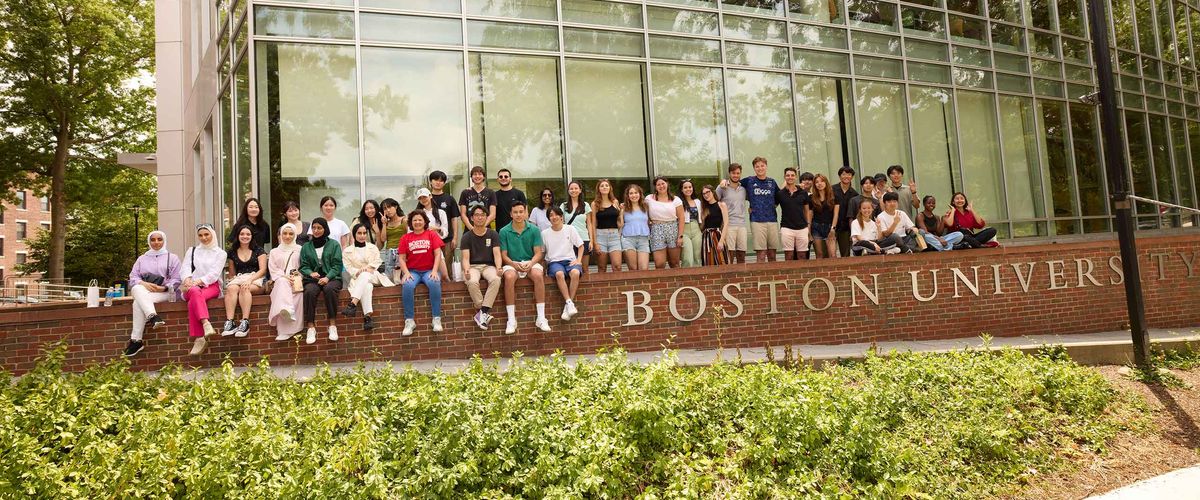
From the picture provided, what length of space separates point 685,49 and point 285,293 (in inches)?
307

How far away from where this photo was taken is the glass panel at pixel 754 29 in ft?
42.3

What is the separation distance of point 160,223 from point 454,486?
2028cm

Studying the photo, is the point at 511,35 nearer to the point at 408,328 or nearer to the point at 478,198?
the point at 478,198

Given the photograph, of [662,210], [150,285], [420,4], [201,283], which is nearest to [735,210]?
[662,210]

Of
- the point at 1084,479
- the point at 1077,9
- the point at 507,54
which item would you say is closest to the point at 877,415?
the point at 1084,479

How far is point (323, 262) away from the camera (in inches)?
336

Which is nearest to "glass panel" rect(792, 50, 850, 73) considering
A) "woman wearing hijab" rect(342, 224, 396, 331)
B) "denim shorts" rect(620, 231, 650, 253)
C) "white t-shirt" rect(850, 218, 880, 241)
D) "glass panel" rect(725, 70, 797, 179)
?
"glass panel" rect(725, 70, 797, 179)

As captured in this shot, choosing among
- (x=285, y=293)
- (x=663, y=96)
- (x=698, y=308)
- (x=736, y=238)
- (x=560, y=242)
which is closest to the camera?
(x=285, y=293)

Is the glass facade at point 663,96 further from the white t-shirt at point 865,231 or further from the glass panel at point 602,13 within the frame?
the white t-shirt at point 865,231

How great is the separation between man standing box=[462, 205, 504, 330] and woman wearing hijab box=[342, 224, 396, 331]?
95cm

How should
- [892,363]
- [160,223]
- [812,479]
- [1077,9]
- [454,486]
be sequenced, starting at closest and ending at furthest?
[454,486], [812,479], [892,363], [1077,9], [160,223]

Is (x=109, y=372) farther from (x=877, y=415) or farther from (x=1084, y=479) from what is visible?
(x=1084, y=479)

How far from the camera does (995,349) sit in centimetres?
805

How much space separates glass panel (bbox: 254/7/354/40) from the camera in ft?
34.6
